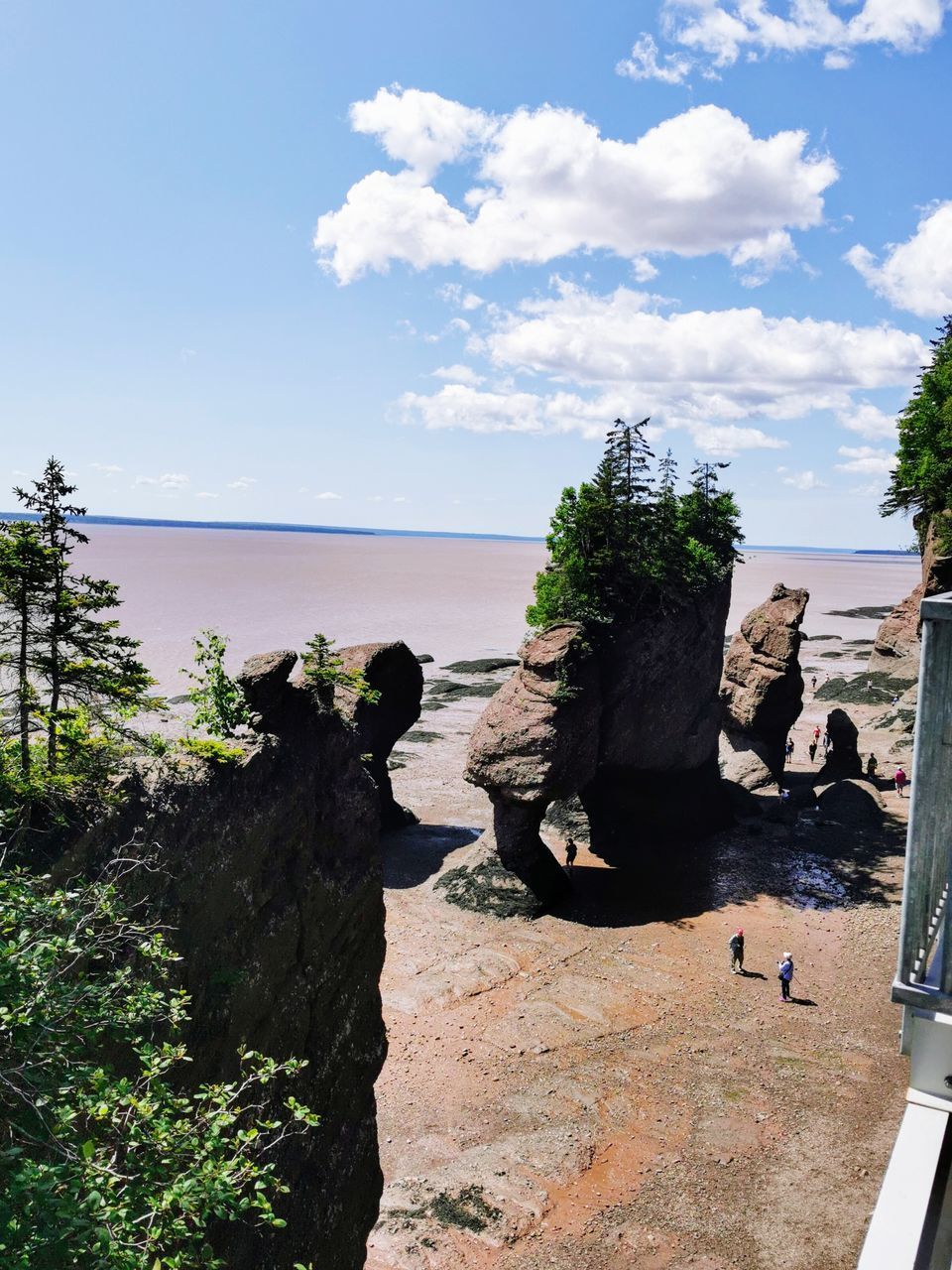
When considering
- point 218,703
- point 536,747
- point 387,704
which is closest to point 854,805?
point 536,747

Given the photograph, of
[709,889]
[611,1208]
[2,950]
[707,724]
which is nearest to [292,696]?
[2,950]

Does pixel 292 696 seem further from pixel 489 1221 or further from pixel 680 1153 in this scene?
pixel 680 1153

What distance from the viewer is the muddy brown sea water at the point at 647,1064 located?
15617 millimetres

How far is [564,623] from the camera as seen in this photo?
3050cm

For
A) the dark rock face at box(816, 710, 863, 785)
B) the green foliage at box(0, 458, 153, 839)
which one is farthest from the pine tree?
the dark rock face at box(816, 710, 863, 785)

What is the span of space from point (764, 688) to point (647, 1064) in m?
23.9

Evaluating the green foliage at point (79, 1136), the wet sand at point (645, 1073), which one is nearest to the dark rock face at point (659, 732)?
the wet sand at point (645, 1073)

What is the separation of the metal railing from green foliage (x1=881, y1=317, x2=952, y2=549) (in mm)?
41540

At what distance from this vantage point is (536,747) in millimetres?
28141

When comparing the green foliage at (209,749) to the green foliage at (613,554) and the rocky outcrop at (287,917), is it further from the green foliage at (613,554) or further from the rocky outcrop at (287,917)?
the green foliage at (613,554)

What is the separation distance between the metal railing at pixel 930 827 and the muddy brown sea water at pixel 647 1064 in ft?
35.4

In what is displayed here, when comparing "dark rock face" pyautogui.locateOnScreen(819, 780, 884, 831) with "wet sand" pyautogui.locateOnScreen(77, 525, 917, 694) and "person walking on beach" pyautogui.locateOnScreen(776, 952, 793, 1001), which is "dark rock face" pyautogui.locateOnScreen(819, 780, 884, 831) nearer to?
"person walking on beach" pyautogui.locateOnScreen(776, 952, 793, 1001)

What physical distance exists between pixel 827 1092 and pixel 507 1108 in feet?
23.0

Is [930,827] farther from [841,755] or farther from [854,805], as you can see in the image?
[841,755]
